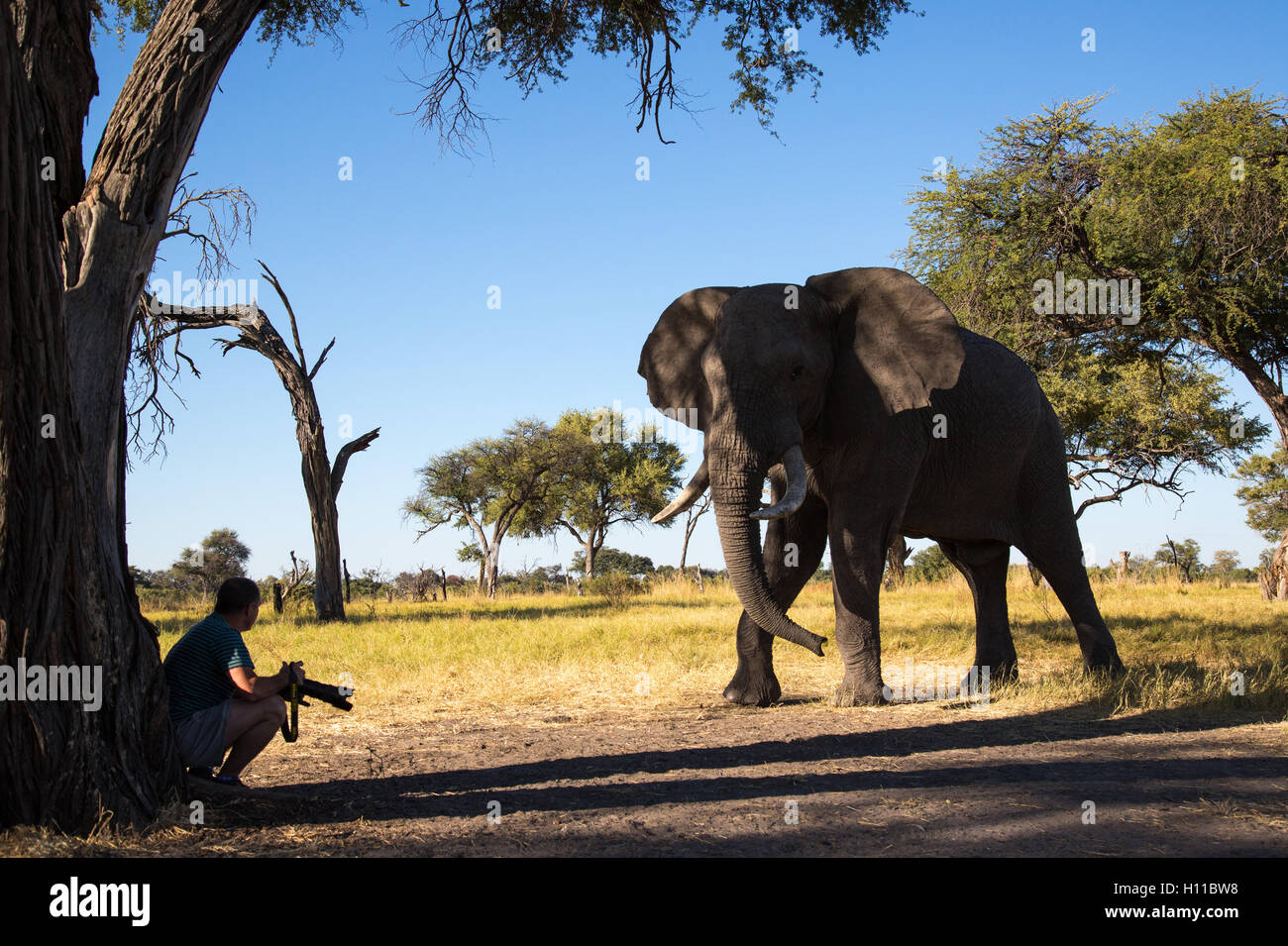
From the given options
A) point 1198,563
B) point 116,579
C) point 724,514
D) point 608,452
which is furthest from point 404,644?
point 1198,563

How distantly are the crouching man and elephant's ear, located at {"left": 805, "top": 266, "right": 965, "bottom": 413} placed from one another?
5.32 m

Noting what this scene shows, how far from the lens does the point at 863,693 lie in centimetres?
854

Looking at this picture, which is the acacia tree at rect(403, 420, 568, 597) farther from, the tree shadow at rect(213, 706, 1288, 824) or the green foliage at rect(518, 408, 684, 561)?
the tree shadow at rect(213, 706, 1288, 824)

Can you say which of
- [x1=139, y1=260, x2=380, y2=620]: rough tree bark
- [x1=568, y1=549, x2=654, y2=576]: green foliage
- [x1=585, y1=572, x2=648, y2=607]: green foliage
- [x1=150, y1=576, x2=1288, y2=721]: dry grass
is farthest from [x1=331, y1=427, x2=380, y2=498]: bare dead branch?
[x1=568, y1=549, x2=654, y2=576]: green foliage

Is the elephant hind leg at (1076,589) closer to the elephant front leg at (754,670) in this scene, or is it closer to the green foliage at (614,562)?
the elephant front leg at (754,670)

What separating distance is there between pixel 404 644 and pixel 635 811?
9067mm

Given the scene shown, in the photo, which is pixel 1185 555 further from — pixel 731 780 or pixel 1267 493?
pixel 731 780

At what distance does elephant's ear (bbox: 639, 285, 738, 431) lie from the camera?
342 inches

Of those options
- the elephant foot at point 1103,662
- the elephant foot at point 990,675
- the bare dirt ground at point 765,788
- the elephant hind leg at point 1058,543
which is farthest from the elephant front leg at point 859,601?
the elephant foot at point 1103,662

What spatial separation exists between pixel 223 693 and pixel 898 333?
594cm

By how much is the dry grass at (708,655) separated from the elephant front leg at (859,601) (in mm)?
761

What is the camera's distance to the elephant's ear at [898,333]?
332 inches

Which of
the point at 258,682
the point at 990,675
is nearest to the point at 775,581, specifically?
the point at 990,675
